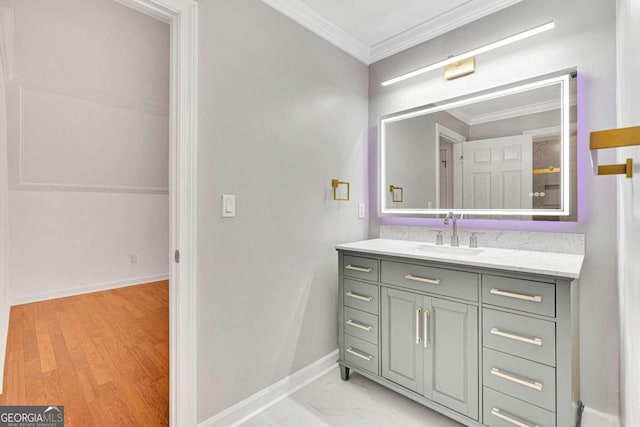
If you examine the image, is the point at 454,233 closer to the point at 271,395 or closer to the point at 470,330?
the point at 470,330

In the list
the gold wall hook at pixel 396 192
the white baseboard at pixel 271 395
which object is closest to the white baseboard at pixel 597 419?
the white baseboard at pixel 271 395

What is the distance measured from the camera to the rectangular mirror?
1693 mm

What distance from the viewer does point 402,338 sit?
1.76m

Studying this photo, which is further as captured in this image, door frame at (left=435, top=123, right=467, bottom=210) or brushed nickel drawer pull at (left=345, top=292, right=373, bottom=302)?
door frame at (left=435, top=123, right=467, bottom=210)

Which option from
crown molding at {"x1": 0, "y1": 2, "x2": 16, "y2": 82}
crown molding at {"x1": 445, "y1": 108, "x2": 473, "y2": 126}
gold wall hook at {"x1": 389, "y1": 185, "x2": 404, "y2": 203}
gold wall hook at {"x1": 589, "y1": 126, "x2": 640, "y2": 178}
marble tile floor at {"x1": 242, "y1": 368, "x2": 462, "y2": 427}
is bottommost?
marble tile floor at {"x1": 242, "y1": 368, "x2": 462, "y2": 427}

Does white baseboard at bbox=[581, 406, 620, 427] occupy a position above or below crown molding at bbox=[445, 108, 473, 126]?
below

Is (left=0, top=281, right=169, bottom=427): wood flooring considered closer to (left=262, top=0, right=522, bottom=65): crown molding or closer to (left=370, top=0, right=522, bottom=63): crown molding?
(left=262, top=0, right=522, bottom=65): crown molding

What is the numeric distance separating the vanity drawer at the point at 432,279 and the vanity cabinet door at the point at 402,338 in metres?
0.07

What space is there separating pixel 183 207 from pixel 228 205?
24 cm

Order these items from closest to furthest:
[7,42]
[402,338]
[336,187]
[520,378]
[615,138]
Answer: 1. [615,138]
2. [520,378]
3. [402,338]
4. [336,187]
5. [7,42]

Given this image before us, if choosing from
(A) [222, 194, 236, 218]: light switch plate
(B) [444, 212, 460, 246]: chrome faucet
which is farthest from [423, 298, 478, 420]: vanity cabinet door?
(A) [222, 194, 236, 218]: light switch plate

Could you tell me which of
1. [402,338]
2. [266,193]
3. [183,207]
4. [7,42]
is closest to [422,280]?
[402,338]

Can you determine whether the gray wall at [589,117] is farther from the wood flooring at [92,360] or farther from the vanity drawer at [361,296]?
the wood flooring at [92,360]

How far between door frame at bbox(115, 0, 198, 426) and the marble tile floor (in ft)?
1.50
